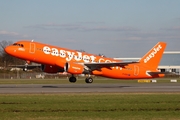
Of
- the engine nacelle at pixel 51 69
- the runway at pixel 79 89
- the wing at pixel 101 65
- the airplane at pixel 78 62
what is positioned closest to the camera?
the runway at pixel 79 89

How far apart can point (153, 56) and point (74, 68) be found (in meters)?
14.9

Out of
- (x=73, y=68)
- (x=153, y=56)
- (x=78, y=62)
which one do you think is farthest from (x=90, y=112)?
(x=153, y=56)

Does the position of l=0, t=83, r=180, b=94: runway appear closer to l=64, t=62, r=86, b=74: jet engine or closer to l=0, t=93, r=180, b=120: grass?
l=64, t=62, r=86, b=74: jet engine

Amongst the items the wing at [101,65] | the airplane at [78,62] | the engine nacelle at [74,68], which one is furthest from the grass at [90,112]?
the wing at [101,65]

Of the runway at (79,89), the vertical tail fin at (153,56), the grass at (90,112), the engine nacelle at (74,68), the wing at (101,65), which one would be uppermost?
the vertical tail fin at (153,56)

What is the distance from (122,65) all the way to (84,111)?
111ft

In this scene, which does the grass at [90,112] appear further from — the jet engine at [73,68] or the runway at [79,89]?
the jet engine at [73,68]

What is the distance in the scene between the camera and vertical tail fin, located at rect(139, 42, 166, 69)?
61.2 metres

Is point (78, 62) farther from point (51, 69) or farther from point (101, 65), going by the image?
point (51, 69)

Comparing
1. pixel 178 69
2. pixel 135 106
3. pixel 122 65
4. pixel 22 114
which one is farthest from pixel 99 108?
pixel 178 69

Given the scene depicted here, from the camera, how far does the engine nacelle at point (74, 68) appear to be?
51000mm

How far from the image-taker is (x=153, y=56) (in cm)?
6141

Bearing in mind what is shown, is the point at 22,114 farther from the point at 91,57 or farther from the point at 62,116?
the point at 91,57

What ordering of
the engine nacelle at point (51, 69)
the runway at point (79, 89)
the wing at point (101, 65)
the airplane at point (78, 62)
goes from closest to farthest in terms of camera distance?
the runway at point (79, 89), the airplane at point (78, 62), the wing at point (101, 65), the engine nacelle at point (51, 69)
